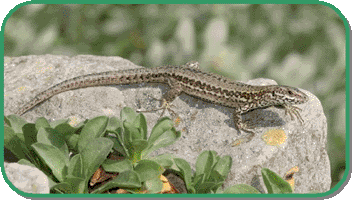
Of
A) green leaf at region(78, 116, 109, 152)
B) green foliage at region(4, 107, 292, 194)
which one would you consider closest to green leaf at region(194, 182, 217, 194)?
green foliage at region(4, 107, 292, 194)

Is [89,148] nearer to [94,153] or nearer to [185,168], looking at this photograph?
[94,153]

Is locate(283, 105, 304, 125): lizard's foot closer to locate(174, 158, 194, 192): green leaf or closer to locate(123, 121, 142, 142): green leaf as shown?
locate(174, 158, 194, 192): green leaf

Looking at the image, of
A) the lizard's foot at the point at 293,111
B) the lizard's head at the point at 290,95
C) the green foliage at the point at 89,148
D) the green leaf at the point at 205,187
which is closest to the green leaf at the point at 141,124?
the green foliage at the point at 89,148

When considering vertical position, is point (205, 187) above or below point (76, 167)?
below

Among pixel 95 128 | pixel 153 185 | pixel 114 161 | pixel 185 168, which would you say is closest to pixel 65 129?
pixel 95 128

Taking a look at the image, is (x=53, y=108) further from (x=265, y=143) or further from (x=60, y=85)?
(x=265, y=143)

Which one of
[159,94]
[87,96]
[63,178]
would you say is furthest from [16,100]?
[63,178]
